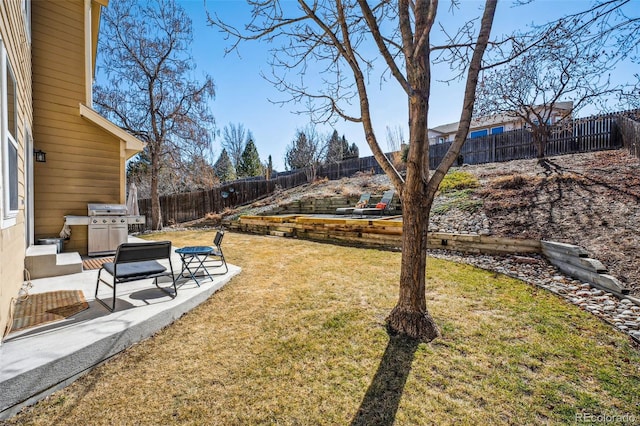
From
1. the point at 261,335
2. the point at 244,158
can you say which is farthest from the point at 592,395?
the point at 244,158

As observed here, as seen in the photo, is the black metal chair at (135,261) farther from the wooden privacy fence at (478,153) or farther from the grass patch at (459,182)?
the wooden privacy fence at (478,153)

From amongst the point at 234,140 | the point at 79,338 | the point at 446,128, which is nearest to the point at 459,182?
the point at 79,338

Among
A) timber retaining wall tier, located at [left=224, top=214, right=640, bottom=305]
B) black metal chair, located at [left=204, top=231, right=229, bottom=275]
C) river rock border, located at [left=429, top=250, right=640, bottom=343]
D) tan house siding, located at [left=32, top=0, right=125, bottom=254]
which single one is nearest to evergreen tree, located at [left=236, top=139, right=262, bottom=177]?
timber retaining wall tier, located at [left=224, top=214, right=640, bottom=305]

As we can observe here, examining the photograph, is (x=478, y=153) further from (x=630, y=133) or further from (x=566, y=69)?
(x=566, y=69)

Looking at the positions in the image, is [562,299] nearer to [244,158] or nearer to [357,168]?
[357,168]

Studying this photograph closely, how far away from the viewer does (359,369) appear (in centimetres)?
235

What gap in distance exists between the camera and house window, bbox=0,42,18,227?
2.45 m

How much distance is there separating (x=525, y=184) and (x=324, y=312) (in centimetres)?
761

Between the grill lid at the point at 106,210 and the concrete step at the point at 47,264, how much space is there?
4.11ft

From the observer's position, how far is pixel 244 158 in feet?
111

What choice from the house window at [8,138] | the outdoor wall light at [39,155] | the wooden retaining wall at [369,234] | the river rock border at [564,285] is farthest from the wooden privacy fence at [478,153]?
the house window at [8,138]

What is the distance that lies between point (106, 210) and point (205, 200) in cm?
1095

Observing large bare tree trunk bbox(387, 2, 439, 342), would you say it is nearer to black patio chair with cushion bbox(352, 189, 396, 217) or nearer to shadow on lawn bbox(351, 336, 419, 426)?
shadow on lawn bbox(351, 336, 419, 426)

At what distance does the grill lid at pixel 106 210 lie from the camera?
574 cm
